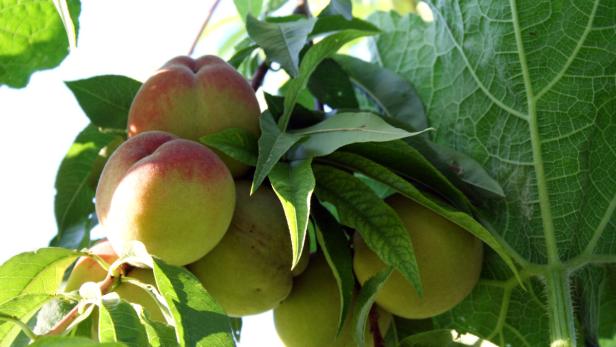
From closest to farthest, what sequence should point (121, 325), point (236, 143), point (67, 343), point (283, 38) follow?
1. point (67, 343)
2. point (121, 325)
3. point (236, 143)
4. point (283, 38)

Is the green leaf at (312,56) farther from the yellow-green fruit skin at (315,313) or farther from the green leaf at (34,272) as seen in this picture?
the green leaf at (34,272)

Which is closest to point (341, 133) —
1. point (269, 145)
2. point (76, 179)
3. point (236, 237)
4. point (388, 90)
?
point (269, 145)

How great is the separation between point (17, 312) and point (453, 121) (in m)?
0.76

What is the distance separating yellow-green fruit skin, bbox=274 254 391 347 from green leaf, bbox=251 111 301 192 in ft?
0.74

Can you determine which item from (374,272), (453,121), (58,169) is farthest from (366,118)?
(58,169)

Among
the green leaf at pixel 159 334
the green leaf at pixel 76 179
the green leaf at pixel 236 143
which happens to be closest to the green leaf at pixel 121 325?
the green leaf at pixel 159 334

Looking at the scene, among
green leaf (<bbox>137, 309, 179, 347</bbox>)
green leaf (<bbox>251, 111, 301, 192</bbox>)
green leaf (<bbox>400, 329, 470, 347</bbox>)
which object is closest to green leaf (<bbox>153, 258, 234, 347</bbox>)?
green leaf (<bbox>137, 309, 179, 347</bbox>)

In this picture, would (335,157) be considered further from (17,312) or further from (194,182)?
(17,312)

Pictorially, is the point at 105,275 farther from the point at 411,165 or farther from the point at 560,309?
the point at 560,309

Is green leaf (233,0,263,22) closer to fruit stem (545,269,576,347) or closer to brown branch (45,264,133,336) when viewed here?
brown branch (45,264,133,336)

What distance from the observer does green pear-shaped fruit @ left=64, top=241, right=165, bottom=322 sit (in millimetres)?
1196

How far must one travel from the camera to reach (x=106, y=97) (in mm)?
1425

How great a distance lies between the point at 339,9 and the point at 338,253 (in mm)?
455

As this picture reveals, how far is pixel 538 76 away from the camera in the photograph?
136 cm
